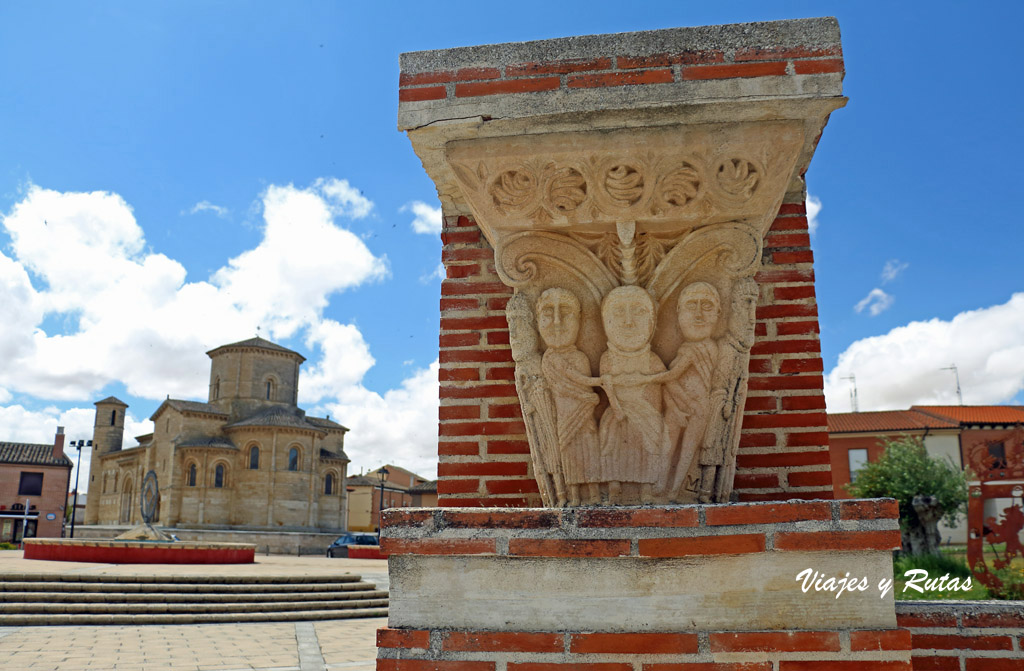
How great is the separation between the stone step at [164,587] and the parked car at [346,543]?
17274 mm

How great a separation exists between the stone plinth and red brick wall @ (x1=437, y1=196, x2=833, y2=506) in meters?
1.07

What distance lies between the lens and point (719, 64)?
2.83 metres

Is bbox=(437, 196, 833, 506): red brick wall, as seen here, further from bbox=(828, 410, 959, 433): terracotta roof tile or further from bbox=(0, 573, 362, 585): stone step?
bbox=(828, 410, 959, 433): terracotta roof tile

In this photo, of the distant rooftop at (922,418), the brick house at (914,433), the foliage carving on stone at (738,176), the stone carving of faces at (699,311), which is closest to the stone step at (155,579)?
the stone carving of faces at (699,311)

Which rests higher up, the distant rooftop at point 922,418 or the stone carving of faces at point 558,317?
the distant rooftop at point 922,418

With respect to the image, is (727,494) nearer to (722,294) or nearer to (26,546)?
(722,294)

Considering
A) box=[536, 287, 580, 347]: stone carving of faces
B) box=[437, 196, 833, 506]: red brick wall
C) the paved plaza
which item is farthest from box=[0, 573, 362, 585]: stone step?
box=[536, 287, 580, 347]: stone carving of faces

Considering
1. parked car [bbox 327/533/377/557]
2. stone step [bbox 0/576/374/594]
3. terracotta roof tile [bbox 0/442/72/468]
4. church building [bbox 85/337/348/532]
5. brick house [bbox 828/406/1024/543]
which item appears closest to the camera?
stone step [bbox 0/576/374/594]

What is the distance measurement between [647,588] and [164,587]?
37.5ft

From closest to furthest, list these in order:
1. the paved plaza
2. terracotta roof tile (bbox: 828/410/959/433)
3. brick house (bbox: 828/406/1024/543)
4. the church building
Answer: the paved plaza < brick house (bbox: 828/406/1024/543) < terracotta roof tile (bbox: 828/410/959/433) < the church building

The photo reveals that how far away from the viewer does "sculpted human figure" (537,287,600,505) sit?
2955mm

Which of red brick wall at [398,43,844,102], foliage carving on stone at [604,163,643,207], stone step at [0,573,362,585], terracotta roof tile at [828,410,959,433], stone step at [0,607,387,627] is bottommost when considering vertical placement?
stone step at [0,607,387,627]

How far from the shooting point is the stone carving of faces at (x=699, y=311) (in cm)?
292

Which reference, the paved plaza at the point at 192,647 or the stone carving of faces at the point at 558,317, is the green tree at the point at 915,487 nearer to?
the paved plaza at the point at 192,647
